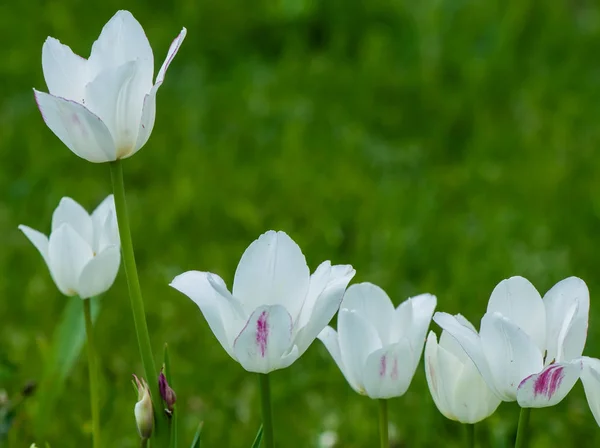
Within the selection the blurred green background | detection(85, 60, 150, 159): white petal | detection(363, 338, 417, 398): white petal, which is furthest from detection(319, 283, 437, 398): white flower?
the blurred green background

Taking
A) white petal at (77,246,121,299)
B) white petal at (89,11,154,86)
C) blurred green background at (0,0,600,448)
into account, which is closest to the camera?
white petal at (89,11,154,86)

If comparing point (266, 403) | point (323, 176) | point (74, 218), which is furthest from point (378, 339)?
point (323, 176)

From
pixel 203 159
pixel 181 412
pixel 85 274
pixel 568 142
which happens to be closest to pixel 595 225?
pixel 568 142

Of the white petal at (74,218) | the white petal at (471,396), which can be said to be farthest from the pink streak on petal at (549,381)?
the white petal at (74,218)

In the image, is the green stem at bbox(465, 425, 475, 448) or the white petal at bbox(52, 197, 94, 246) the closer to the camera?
the green stem at bbox(465, 425, 475, 448)

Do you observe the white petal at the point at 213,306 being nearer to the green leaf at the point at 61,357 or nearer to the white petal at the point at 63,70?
the white petal at the point at 63,70

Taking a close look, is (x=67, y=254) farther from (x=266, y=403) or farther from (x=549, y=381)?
(x=549, y=381)

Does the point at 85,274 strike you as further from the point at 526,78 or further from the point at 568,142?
the point at 526,78

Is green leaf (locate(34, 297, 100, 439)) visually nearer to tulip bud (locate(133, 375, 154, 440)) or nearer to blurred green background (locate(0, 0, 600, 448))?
blurred green background (locate(0, 0, 600, 448))
